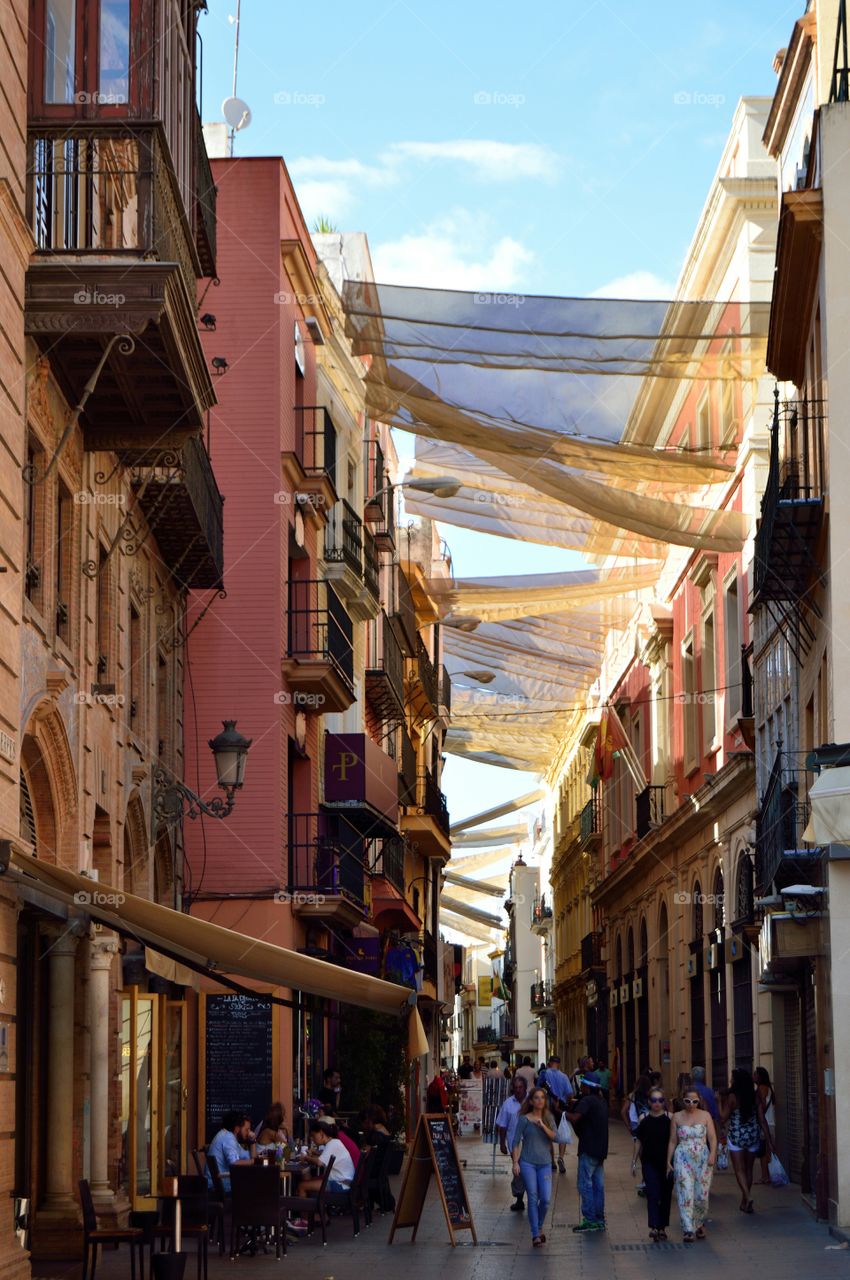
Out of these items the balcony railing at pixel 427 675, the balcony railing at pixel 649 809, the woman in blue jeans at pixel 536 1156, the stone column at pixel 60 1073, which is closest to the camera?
the stone column at pixel 60 1073

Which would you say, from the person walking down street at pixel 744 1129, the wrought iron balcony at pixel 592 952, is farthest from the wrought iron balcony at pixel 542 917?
the person walking down street at pixel 744 1129

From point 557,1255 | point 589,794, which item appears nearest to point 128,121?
point 557,1255

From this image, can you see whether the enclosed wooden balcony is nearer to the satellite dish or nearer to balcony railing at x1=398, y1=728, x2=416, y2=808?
the satellite dish

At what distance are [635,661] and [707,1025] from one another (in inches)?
529

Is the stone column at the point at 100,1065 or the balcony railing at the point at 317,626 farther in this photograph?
the balcony railing at the point at 317,626

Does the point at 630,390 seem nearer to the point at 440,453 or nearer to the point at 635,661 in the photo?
the point at 440,453

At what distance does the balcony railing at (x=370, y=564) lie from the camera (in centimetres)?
3300

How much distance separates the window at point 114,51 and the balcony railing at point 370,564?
→ 18491 millimetres

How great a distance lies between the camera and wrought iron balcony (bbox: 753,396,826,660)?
18328 mm

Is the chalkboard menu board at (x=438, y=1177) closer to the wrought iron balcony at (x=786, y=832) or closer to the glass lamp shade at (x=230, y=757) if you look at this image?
the glass lamp shade at (x=230, y=757)

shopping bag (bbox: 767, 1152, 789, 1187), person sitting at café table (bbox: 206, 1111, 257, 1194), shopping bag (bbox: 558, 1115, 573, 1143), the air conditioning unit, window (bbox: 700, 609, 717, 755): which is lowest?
shopping bag (bbox: 767, 1152, 789, 1187)

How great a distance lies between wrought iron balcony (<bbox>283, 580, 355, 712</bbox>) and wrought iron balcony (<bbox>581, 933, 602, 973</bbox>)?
81.5 feet

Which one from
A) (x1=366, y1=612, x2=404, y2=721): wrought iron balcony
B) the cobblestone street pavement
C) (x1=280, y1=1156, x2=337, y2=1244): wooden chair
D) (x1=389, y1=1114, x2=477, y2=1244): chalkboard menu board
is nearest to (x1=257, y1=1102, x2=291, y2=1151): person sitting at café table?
(x1=280, y1=1156, x2=337, y2=1244): wooden chair

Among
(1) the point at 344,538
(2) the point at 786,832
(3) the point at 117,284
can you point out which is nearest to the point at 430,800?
(1) the point at 344,538
